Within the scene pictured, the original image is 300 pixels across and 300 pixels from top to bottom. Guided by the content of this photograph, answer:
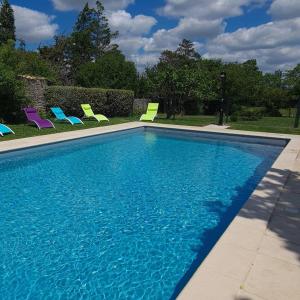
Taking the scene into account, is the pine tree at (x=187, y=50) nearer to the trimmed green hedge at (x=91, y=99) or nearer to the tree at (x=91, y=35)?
the tree at (x=91, y=35)

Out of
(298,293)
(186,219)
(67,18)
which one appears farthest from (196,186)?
(67,18)

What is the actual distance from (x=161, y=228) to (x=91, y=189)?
2372 mm

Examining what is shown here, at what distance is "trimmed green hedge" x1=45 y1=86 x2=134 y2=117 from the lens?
15938 millimetres

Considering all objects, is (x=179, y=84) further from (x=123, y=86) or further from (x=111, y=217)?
(x=111, y=217)

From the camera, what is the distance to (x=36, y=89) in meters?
15.2

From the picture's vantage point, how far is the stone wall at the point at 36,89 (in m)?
14.6

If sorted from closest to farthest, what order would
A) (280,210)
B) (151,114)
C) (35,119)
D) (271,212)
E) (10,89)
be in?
(271,212)
(280,210)
(10,89)
(35,119)
(151,114)

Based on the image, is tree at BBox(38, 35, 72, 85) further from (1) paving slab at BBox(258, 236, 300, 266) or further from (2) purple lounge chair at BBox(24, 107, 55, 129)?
(1) paving slab at BBox(258, 236, 300, 266)

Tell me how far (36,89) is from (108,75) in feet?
29.9

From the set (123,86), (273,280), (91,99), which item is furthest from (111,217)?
(123,86)

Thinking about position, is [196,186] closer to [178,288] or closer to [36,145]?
[178,288]

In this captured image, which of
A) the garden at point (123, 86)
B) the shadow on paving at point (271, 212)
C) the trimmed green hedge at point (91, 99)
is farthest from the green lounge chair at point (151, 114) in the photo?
the shadow on paving at point (271, 212)

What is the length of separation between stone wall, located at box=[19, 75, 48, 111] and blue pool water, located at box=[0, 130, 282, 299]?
19.1 feet

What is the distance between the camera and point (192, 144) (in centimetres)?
1229
